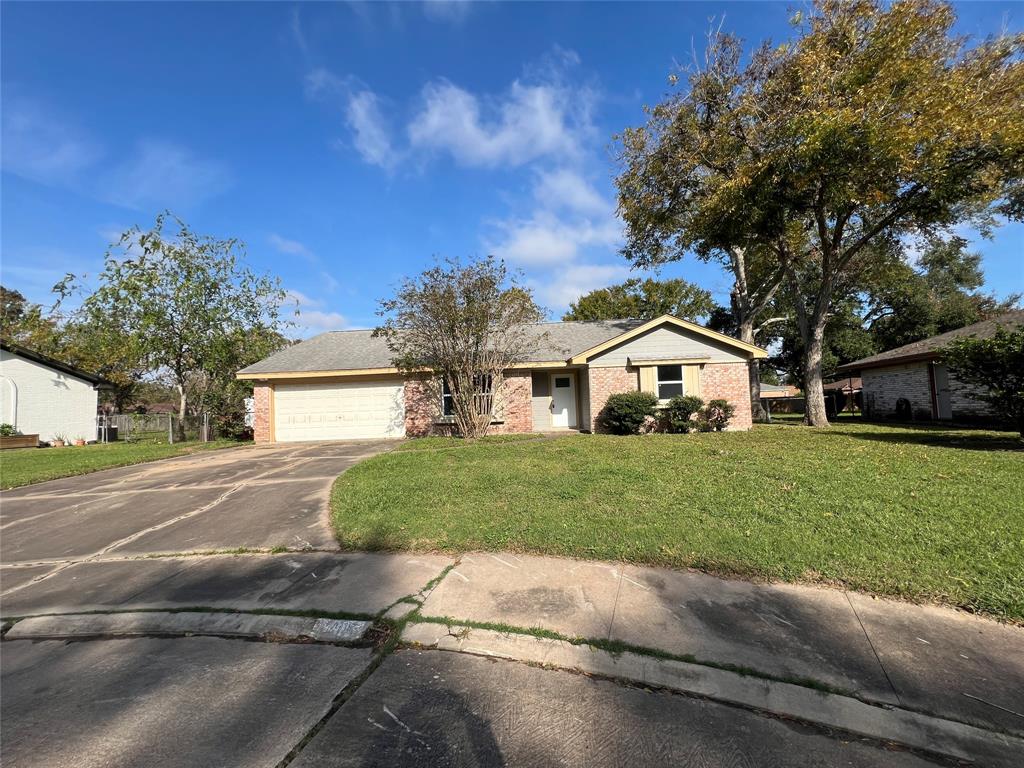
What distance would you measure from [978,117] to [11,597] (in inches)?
804

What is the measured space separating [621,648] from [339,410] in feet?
51.3

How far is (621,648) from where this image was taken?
9.91 feet

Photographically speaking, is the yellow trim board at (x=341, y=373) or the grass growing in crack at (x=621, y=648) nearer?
the grass growing in crack at (x=621, y=648)

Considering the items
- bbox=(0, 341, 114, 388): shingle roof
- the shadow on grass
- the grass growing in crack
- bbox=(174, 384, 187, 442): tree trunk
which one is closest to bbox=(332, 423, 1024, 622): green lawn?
the shadow on grass

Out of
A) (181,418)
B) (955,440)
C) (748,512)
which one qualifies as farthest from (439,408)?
(955,440)

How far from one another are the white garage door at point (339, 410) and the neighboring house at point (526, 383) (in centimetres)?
4

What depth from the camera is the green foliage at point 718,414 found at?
1492cm

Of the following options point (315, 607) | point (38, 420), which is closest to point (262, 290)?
point (38, 420)

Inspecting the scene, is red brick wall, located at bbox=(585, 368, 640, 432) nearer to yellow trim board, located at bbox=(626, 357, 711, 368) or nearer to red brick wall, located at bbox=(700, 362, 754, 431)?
yellow trim board, located at bbox=(626, 357, 711, 368)

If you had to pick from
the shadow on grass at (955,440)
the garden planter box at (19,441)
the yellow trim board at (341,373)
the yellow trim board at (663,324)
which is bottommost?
the shadow on grass at (955,440)

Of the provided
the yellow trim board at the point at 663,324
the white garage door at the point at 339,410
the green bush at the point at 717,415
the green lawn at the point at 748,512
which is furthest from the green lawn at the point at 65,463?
the green bush at the point at 717,415

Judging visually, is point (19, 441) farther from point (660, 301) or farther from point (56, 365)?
point (660, 301)

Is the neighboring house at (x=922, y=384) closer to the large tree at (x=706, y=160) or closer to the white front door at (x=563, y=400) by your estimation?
the large tree at (x=706, y=160)

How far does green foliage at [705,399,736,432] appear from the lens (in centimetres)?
1492
